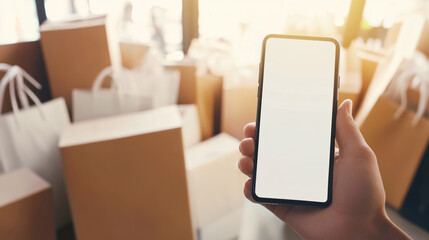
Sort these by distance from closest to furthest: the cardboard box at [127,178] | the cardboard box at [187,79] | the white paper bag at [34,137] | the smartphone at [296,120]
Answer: the smartphone at [296,120] < the cardboard box at [127,178] < the white paper bag at [34,137] < the cardboard box at [187,79]

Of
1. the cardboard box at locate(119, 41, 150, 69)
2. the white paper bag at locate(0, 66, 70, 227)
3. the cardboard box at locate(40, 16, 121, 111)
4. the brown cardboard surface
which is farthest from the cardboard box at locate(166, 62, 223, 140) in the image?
the brown cardboard surface

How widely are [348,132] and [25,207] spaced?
29.5 inches

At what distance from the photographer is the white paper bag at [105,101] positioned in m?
0.98

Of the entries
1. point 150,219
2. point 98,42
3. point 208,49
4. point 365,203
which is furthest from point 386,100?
point 98,42

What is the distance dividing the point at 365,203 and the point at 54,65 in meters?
0.93

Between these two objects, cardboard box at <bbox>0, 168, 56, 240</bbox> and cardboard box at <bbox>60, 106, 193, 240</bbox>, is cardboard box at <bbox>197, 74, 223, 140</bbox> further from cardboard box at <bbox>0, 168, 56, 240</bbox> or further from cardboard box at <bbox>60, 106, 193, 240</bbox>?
cardboard box at <bbox>0, 168, 56, 240</bbox>

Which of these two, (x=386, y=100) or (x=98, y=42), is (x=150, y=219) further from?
(x=386, y=100)

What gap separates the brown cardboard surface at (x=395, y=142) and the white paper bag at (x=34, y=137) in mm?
886

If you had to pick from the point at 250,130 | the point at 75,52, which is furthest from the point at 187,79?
the point at 250,130

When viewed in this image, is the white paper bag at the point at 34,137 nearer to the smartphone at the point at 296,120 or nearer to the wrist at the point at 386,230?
the smartphone at the point at 296,120

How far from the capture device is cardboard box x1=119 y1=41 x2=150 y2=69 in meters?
1.17

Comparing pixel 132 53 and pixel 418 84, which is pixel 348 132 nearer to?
pixel 418 84

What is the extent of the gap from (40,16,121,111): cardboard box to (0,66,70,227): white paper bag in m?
0.08


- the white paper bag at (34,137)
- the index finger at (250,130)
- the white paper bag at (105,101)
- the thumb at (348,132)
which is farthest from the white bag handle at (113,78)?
the thumb at (348,132)
